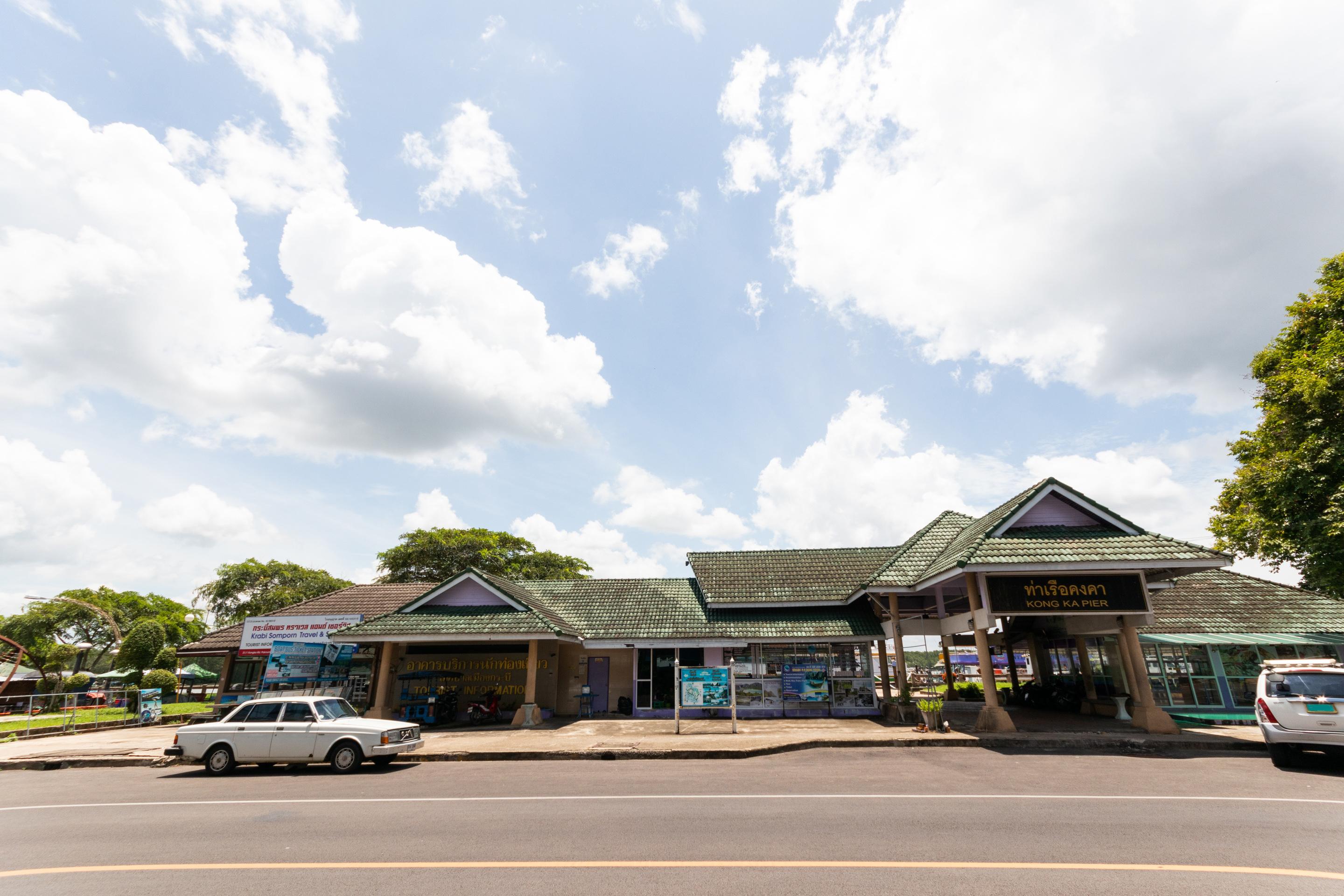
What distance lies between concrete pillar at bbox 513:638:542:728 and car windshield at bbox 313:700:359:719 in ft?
22.8

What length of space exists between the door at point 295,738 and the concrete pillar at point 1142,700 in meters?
20.0

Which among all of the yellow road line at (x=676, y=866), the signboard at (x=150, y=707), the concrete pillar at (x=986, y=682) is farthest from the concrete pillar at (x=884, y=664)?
the signboard at (x=150, y=707)

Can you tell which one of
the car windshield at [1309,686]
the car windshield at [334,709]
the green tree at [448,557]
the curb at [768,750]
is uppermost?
the green tree at [448,557]

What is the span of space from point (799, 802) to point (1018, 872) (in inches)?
148

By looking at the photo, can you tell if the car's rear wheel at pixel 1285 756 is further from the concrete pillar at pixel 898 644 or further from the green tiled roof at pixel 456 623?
the green tiled roof at pixel 456 623

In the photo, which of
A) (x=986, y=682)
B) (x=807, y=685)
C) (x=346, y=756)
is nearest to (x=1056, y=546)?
(x=986, y=682)

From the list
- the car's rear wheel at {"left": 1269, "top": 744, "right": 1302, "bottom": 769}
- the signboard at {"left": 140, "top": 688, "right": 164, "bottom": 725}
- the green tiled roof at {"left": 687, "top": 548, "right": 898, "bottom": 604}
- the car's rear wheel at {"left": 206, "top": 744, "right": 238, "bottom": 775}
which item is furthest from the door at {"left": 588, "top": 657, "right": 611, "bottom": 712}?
the car's rear wheel at {"left": 1269, "top": 744, "right": 1302, "bottom": 769}

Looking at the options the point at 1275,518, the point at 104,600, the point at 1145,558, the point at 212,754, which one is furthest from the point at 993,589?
the point at 104,600

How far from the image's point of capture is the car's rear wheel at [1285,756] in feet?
38.9

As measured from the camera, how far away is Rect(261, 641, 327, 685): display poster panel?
21.7 m

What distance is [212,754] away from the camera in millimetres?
13398

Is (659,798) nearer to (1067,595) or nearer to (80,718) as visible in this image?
(1067,595)

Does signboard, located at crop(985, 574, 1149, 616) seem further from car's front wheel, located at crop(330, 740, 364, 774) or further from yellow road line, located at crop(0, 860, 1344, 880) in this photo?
car's front wheel, located at crop(330, 740, 364, 774)

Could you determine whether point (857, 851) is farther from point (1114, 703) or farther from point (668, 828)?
point (1114, 703)
